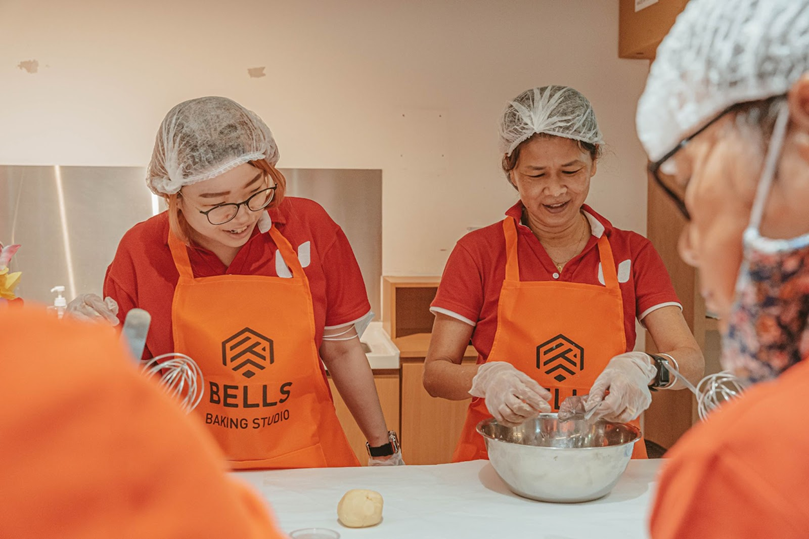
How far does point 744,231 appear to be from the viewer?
0.58m

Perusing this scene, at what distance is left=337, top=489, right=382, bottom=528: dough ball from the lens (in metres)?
1.32

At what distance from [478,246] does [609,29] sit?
215cm

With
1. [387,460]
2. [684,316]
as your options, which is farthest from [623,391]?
[684,316]

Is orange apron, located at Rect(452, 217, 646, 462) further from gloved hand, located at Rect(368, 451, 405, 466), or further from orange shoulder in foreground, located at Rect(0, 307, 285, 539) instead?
orange shoulder in foreground, located at Rect(0, 307, 285, 539)

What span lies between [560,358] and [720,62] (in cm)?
145

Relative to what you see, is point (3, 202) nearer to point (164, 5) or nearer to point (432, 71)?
point (164, 5)

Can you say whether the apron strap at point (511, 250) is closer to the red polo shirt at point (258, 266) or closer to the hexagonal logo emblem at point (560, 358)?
the hexagonal logo emblem at point (560, 358)

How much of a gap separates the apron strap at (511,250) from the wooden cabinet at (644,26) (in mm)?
1615

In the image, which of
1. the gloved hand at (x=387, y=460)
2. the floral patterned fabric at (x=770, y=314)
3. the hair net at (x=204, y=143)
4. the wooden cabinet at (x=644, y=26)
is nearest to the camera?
the floral patterned fabric at (x=770, y=314)

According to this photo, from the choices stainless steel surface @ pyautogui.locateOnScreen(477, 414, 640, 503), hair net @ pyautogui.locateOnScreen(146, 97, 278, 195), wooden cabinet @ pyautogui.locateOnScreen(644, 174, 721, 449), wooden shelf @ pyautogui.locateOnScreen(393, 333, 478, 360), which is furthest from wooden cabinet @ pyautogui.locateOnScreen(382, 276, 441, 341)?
stainless steel surface @ pyautogui.locateOnScreen(477, 414, 640, 503)

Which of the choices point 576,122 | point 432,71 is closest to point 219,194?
point 576,122

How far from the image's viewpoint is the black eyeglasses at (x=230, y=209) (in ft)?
5.73

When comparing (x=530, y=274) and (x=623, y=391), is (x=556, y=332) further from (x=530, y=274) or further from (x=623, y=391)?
(x=623, y=391)

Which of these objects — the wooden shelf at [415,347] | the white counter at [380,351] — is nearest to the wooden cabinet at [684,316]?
the wooden shelf at [415,347]
